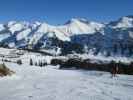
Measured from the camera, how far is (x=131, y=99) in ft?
62.1

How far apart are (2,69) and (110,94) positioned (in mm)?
19823

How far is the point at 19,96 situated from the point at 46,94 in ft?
6.47

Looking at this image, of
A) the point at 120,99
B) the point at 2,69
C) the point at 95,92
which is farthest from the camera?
the point at 2,69

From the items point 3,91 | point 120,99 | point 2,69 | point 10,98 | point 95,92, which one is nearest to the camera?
point 120,99

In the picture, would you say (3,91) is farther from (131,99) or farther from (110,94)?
(131,99)

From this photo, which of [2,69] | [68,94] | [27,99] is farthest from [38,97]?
[2,69]

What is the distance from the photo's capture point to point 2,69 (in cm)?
3700

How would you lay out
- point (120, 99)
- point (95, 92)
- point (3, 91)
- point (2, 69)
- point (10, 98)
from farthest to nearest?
1. point (2, 69)
2. point (3, 91)
3. point (95, 92)
4. point (10, 98)
5. point (120, 99)

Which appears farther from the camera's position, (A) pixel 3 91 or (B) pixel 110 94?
(A) pixel 3 91

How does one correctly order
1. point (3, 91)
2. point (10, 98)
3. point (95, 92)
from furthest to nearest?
point (3, 91), point (95, 92), point (10, 98)

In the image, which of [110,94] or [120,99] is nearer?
[120,99]

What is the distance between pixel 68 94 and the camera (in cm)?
2116

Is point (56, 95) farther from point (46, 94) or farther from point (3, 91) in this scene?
point (3, 91)

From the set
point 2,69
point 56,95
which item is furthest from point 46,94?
point 2,69
